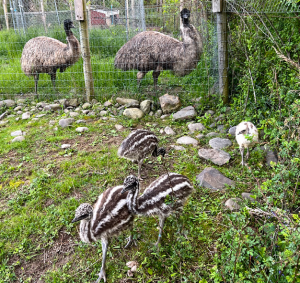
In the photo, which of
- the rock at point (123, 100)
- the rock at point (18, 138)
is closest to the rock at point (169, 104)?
the rock at point (123, 100)

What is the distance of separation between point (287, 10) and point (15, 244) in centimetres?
527

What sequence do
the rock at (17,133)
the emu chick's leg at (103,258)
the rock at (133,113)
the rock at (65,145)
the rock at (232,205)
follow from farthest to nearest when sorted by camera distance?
the rock at (133,113)
the rock at (17,133)
the rock at (65,145)
the rock at (232,205)
the emu chick's leg at (103,258)

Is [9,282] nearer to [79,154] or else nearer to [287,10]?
[79,154]

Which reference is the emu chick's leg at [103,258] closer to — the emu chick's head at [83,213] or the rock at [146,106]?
the emu chick's head at [83,213]

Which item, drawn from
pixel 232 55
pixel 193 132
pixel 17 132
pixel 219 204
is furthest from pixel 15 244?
pixel 232 55

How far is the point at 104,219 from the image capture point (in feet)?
9.73

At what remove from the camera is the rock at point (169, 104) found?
634 cm

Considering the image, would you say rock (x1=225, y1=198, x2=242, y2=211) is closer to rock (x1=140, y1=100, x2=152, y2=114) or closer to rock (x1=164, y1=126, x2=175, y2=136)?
rock (x1=164, y1=126, x2=175, y2=136)

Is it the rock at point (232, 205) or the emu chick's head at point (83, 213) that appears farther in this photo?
the rock at point (232, 205)

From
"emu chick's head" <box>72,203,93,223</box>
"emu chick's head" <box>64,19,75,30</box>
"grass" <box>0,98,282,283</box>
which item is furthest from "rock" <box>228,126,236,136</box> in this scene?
"emu chick's head" <box>64,19,75,30</box>

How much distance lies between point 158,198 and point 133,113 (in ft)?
11.3

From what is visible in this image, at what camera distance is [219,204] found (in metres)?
3.54

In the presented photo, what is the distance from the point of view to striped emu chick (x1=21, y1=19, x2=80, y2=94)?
7.09 m

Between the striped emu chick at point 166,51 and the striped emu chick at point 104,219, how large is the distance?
169 inches
